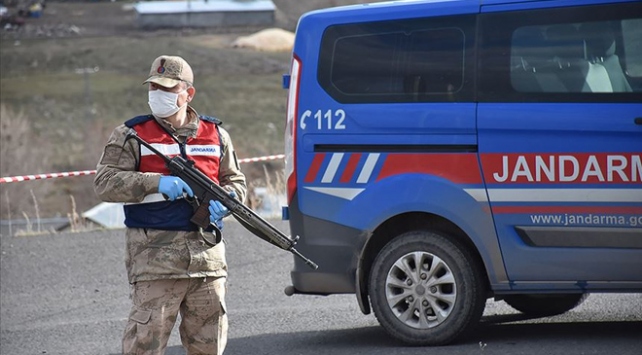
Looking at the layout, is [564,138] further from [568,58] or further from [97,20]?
[97,20]

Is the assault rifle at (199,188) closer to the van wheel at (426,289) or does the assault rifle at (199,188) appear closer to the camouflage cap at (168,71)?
the camouflage cap at (168,71)

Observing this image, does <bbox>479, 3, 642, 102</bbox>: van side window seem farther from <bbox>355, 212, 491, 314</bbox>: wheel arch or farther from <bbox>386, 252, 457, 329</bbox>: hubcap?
<bbox>386, 252, 457, 329</bbox>: hubcap

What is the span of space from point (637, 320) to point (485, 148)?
1.92 metres

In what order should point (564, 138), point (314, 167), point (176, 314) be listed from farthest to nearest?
point (314, 167)
point (564, 138)
point (176, 314)

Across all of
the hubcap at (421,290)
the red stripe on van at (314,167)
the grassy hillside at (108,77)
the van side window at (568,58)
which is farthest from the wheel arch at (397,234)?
the grassy hillside at (108,77)

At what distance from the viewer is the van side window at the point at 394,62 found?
6.91m

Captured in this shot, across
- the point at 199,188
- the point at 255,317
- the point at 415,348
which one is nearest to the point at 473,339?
the point at 415,348

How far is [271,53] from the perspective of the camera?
223 ft

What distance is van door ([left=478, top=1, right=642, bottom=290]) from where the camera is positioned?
6.54 metres

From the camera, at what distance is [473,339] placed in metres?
7.22

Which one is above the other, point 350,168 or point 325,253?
point 350,168

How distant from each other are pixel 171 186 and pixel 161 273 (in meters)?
0.40

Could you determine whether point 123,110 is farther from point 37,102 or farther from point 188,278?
point 188,278

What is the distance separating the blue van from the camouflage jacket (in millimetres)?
1777
